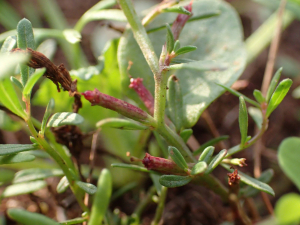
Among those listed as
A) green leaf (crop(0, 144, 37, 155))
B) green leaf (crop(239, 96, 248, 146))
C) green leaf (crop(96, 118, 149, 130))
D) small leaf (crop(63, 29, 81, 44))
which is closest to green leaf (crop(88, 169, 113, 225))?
green leaf (crop(96, 118, 149, 130))

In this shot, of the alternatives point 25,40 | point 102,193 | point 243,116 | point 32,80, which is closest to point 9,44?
point 25,40

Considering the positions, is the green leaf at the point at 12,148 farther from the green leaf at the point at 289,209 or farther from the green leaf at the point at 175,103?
the green leaf at the point at 289,209

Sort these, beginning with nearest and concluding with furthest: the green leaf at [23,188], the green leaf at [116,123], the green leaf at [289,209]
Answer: the green leaf at [289,209] → the green leaf at [116,123] → the green leaf at [23,188]

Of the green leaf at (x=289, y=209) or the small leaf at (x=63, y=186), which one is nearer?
the green leaf at (x=289, y=209)

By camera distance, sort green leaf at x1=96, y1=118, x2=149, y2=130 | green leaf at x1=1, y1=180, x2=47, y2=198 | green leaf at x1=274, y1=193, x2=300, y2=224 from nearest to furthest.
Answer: green leaf at x1=274, y1=193, x2=300, y2=224
green leaf at x1=96, y1=118, x2=149, y2=130
green leaf at x1=1, y1=180, x2=47, y2=198

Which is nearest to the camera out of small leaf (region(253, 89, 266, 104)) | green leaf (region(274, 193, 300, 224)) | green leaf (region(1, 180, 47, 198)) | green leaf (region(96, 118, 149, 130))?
green leaf (region(274, 193, 300, 224))

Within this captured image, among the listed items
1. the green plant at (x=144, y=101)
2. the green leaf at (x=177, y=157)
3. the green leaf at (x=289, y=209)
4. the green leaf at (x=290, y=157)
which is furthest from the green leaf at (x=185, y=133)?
the green leaf at (x=289, y=209)

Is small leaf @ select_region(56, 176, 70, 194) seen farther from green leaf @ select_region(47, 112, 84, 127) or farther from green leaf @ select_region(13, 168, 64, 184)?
green leaf @ select_region(47, 112, 84, 127)

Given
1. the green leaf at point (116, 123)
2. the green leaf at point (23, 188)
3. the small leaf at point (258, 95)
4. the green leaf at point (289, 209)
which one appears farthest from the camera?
the green leaf at point (23, 188)
